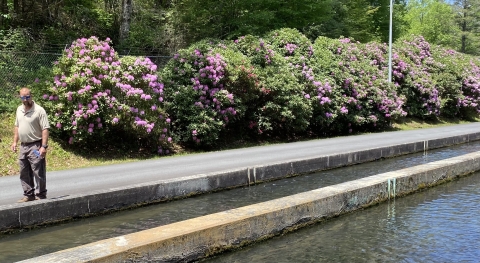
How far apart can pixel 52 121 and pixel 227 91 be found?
6.18 metres

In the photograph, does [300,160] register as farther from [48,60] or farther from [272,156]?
[48,60]

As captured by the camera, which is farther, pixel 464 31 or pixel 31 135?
pixel 464 31

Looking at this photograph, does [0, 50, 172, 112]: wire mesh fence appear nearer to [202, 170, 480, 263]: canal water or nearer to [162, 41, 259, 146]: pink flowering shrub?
[162, 41, 259, 146]: pink flowering shrub

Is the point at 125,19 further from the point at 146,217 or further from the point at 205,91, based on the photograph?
the point at 146,217

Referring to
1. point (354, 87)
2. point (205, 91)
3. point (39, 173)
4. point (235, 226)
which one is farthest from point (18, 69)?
point (354, 87)

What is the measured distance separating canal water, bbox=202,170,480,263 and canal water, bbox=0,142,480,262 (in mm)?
278

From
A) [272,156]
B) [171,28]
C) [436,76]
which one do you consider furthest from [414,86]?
[272,156]

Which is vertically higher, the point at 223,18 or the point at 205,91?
the point at 223,18

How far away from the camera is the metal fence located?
16234mm

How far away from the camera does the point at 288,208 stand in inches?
289

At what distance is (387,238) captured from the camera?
7.05 metres

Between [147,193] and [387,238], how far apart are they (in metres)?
4.53

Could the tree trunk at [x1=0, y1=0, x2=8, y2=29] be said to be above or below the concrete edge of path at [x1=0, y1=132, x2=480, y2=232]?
above

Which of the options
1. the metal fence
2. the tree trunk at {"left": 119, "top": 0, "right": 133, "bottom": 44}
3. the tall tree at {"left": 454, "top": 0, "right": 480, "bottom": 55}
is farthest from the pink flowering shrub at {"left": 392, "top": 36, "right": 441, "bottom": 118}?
the tall tree at {"left": 454, "top": 0, "right": 480, "bottom": 55}
